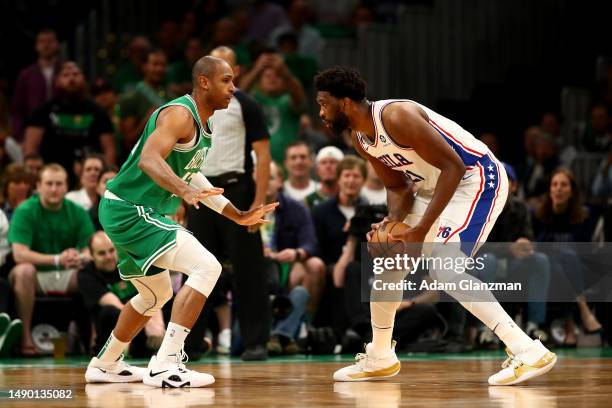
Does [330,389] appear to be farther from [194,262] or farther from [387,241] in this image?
[194,262]

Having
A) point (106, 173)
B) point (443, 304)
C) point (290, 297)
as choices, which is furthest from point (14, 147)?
point (443, 304)

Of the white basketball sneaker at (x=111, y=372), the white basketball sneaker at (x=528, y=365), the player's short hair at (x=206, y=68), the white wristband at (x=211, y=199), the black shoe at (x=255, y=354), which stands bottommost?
the black shoe at (x=255, y=354)

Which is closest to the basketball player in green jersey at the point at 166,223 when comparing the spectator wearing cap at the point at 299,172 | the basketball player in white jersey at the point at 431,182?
the basketball player in white jersey at the point at 431,182

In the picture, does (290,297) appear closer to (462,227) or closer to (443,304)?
(443,304)

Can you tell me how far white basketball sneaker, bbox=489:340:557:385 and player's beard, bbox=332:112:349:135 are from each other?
1.51 metres

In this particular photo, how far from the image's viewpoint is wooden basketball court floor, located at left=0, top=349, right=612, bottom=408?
17.5 feet

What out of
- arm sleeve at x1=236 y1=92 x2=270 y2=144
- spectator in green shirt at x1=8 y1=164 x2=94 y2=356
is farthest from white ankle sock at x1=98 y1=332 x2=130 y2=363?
spectator in green shirt at x1=8 y1=164 x2=94 y2=356

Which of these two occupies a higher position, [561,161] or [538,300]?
[561,161]

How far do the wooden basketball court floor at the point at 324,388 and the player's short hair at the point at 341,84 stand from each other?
5.06 ft

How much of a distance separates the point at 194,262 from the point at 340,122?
3.53ft

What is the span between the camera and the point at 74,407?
5.18 metres

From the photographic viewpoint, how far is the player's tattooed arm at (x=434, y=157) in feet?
19.6

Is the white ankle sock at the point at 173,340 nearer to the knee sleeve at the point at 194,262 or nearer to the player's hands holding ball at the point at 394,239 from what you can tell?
the knee sleeve at the point at 194,262

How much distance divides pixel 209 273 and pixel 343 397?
1.03 metres
